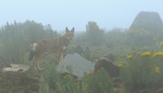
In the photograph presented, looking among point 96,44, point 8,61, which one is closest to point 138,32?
point 96,44

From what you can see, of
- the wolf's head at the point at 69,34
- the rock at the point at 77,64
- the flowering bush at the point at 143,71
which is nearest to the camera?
the flowering bush at the point at 143,71

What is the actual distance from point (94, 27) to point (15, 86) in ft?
44.6

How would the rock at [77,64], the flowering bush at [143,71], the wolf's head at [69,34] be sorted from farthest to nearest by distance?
the wolf's head at [69,34] → the rock at [77,64] → the flowering bush at [143,71]

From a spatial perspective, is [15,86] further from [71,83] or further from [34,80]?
[71,83]

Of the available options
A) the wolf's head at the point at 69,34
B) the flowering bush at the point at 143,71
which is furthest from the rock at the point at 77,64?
the wolf's head at the point at 69,34

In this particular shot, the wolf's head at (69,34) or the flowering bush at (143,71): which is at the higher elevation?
the wolf's head at (69,34)

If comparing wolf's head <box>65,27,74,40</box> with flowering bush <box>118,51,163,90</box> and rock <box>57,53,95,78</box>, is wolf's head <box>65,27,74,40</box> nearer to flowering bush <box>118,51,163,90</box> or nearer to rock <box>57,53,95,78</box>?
rock <box>57,53,95,78</box>

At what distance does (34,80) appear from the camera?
26.9 feet

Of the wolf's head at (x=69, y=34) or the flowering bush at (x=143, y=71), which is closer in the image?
the flowering bush at (x=143, y=71)

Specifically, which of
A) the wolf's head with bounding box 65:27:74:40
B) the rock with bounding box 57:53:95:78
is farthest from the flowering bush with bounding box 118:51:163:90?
the wolf's head with bounding box 65:27:74:40

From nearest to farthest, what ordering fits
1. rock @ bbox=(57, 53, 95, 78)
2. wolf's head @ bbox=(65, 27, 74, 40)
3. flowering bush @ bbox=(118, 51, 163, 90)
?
flowering bush @ bbox=(118, 51, 163, 90)
rock @ bbox=(57, 53, 95, 78)
wolf's head @ bbox=(65, 27, 74, 40)

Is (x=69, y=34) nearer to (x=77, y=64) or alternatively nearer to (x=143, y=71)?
(x=77, y=64)

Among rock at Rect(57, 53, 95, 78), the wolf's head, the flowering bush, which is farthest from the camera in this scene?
the wolf's head

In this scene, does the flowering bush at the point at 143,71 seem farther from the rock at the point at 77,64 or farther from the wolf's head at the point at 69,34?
the wolf's head at the point at 69,34
